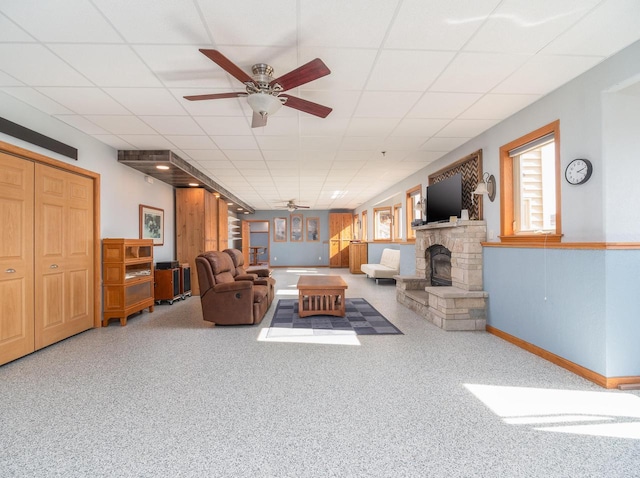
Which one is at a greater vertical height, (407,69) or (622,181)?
(407,69)

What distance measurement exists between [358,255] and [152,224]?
737 centimetres

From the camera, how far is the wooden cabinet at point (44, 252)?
3.28m

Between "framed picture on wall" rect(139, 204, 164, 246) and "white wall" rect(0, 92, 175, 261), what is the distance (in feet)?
0.36

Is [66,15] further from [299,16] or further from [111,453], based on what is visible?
[111,453]

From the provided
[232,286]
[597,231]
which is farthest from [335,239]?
[597,231]

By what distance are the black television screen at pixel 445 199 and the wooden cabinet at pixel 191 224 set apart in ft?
15.6

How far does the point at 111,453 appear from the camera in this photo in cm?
Result: 188

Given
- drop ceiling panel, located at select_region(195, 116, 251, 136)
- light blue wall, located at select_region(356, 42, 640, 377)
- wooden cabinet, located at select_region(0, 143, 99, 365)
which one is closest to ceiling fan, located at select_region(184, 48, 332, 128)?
drop ceiling panel, located at select_region(195, 116, 251, 136)

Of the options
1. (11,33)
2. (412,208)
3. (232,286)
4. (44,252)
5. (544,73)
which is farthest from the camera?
(412,208)

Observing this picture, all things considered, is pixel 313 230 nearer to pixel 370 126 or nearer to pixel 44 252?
pixel 370 126

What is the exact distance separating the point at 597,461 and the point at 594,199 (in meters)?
2.04

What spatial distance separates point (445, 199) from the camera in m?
5.36

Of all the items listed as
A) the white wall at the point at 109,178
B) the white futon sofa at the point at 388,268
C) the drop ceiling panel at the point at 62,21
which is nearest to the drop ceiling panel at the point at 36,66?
the drop ceiling panel at the point at 62,21

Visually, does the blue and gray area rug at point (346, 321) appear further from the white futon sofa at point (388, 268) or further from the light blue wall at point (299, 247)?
the light blue wall at point (299, 247)
